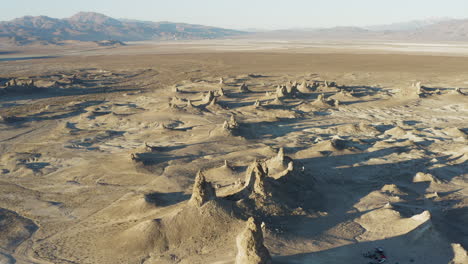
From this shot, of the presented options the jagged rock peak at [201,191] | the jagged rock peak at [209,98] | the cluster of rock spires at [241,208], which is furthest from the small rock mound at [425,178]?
the jagged rock peak at [209,98]

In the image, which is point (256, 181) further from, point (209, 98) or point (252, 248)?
point (209, 98)

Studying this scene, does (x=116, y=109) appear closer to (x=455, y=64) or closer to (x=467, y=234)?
(x=467, y=234)

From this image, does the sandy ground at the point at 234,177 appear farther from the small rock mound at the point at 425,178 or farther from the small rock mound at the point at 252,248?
the small rock mound at the point at 252,248

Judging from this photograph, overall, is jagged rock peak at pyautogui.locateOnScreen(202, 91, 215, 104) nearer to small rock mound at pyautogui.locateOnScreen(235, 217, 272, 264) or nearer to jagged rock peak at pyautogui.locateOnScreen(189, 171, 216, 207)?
jagged rock peak at pyautogui.locateOnScreen(189, 171, 216, 207)

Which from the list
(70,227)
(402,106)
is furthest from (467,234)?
(402,106)

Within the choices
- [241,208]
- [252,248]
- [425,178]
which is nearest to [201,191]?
[241,208]

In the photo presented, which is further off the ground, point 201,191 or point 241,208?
point 201,191
